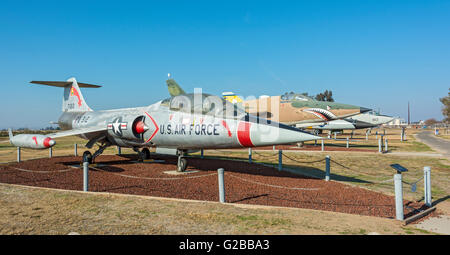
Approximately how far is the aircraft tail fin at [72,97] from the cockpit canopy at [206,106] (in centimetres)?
823

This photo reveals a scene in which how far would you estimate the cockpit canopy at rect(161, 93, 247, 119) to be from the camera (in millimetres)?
8312

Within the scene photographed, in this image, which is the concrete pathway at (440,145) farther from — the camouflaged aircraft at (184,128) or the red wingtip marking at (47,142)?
the red wingtip marking at (47,142)

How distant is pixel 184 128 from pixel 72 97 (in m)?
9.98

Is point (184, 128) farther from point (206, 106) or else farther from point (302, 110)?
point (302, 110)

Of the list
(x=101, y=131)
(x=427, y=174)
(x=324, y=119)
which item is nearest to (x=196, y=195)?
(x=427, y=174)

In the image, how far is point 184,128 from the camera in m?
9.13

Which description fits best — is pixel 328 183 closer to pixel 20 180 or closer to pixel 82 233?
pixel 82 233

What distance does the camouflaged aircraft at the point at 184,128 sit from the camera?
756cm

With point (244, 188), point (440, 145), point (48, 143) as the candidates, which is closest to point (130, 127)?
point (48, 143)

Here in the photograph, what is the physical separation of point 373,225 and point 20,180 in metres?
10.1

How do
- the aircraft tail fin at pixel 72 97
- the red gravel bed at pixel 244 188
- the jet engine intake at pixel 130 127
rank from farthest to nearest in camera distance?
the aircraft tail fin at pixel 72 97 → the jet engine intake at pixel 130 127 → the red gravel bed at pixel 244 188

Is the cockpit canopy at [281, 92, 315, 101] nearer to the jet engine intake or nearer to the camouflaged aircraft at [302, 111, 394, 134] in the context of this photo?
the camouflaged aircraft at [302, 111, 394, 134]

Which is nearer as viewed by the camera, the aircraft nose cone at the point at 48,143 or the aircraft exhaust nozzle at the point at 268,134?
the aircraft exhaust nozzle at the point at 268,134

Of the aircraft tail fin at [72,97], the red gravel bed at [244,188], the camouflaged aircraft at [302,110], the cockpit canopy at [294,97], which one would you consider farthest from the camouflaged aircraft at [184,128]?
the cockpit canopy at [294,97]
